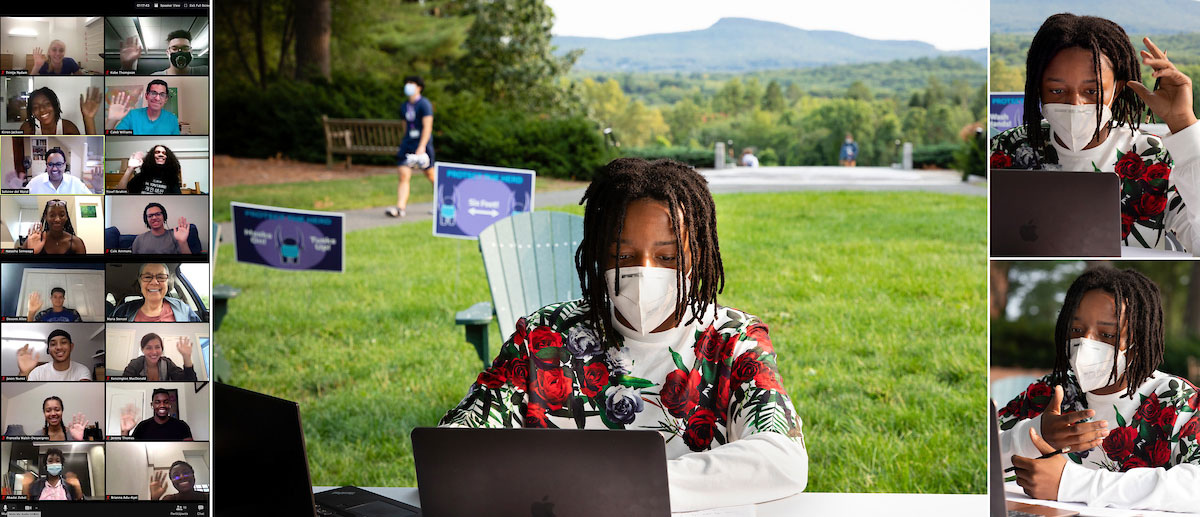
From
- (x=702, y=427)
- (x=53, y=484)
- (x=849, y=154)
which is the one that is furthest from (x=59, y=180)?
(x=849, y=154)

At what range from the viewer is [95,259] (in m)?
1.54

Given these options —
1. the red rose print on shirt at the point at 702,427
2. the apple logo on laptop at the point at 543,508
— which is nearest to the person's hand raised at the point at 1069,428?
the red rose print on shirt at the point at 702,427

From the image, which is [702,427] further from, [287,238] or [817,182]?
[817,182]

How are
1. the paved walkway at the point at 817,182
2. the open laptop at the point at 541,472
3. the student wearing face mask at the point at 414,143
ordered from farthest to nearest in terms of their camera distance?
1. the paved walkway at the point at 817,182
2. the student wearing face mask at the point at 414,143
3. the open laptop at the point at 541,472

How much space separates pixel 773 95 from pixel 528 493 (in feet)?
29.3

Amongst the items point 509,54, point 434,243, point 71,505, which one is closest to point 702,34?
point 509,54

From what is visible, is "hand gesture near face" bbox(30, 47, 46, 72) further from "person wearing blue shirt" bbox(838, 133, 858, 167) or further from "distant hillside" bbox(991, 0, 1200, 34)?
"person wearing blue shirt" bbox(838, 133, 858, 167)

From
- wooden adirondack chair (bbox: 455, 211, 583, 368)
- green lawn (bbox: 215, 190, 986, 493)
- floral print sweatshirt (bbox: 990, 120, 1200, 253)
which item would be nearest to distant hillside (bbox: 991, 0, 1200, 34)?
floral print sweatshirt (bbox: 990, 120, 1200, 253)

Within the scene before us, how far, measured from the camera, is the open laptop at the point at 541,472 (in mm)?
1387

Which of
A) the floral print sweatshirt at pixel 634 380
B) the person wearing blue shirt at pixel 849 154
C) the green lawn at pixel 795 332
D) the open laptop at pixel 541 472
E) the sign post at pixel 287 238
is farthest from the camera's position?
the person wearing blue shirt at pixel 849 154

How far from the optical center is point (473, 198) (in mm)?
5727

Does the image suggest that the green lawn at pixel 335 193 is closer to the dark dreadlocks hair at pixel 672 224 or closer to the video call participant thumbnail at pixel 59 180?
the dark dreadlocks hair at pixel 672 224

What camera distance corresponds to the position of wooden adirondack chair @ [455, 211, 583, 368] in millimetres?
3887

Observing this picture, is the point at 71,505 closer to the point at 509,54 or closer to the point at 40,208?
the point at 40,208
